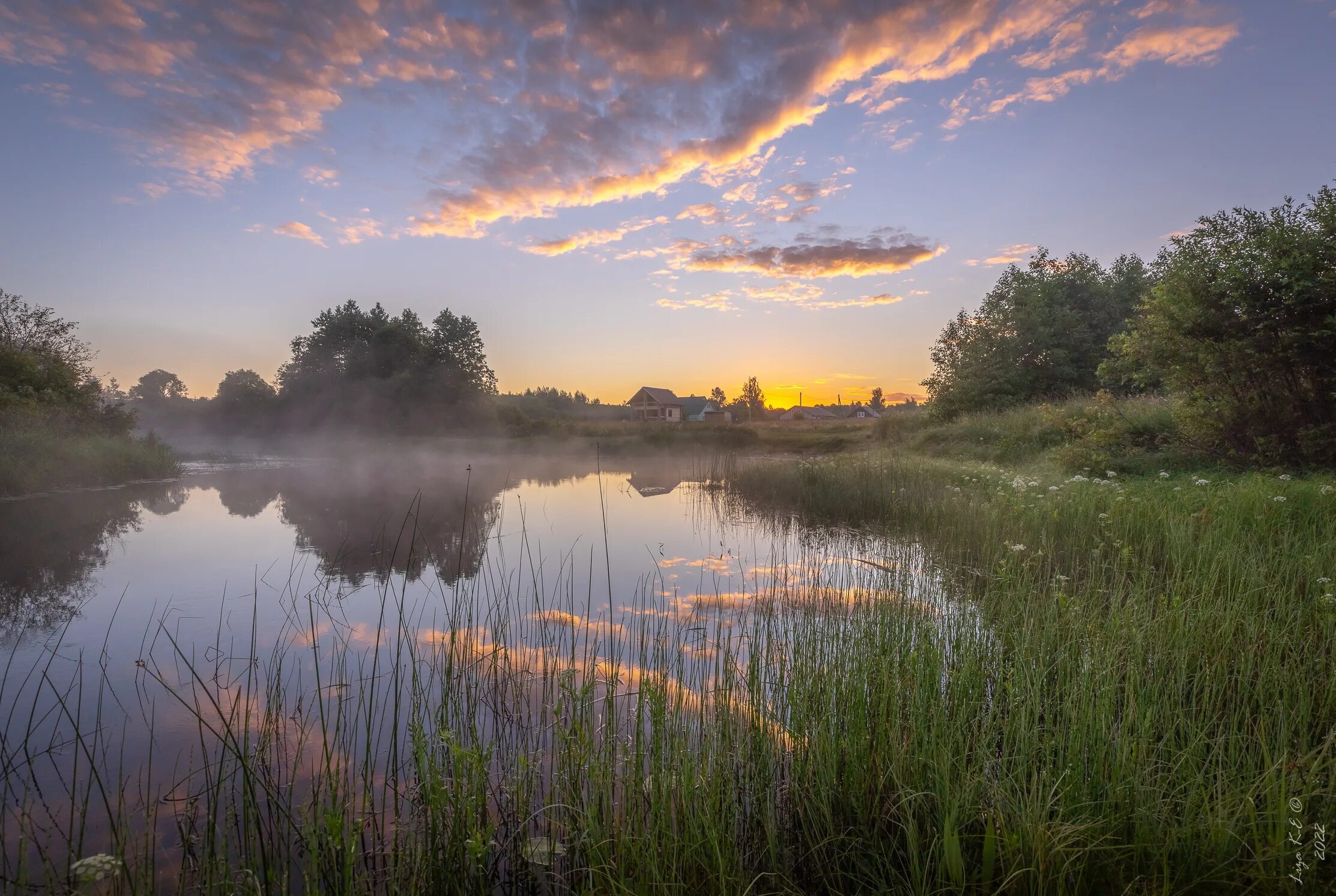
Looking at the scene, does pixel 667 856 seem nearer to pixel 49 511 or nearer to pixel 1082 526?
pixel 1082 526

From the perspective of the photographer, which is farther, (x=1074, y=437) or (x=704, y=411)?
(x=704, y=411)

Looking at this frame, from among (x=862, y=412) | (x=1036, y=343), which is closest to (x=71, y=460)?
(x=1036, y=343)

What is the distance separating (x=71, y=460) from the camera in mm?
16484

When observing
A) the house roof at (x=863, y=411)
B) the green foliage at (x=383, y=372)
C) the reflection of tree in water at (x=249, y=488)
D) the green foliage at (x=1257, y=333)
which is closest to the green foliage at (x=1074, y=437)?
the green foliage at (x=1257, y=333)

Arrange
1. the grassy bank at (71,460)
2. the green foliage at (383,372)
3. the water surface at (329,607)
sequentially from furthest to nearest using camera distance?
the green foliage at (383,372)
the grassy bank at (71,460)
the water surface at (329,607)

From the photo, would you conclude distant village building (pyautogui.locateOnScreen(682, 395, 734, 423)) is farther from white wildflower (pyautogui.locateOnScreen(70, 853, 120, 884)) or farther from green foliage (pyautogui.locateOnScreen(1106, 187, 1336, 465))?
white wildflower (pyautogui.locateOnScreen(70, 853, 120, 884))

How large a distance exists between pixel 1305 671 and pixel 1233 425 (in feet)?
29.6

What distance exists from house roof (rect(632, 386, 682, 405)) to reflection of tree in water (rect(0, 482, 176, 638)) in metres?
51.9

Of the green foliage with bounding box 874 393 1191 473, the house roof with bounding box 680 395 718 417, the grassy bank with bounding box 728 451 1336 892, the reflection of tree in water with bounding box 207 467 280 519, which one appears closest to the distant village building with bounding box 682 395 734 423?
the house roof with bounding box 680 395 718 417

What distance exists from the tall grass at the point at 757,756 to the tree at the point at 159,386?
7189 cm

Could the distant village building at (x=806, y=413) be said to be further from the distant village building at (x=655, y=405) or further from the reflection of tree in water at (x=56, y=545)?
the reflection of tree in water at (x=56, y=545)

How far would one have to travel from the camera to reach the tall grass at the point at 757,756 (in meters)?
2.14

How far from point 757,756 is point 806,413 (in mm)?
82679

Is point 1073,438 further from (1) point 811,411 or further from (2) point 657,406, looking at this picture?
(1) point 811,411
